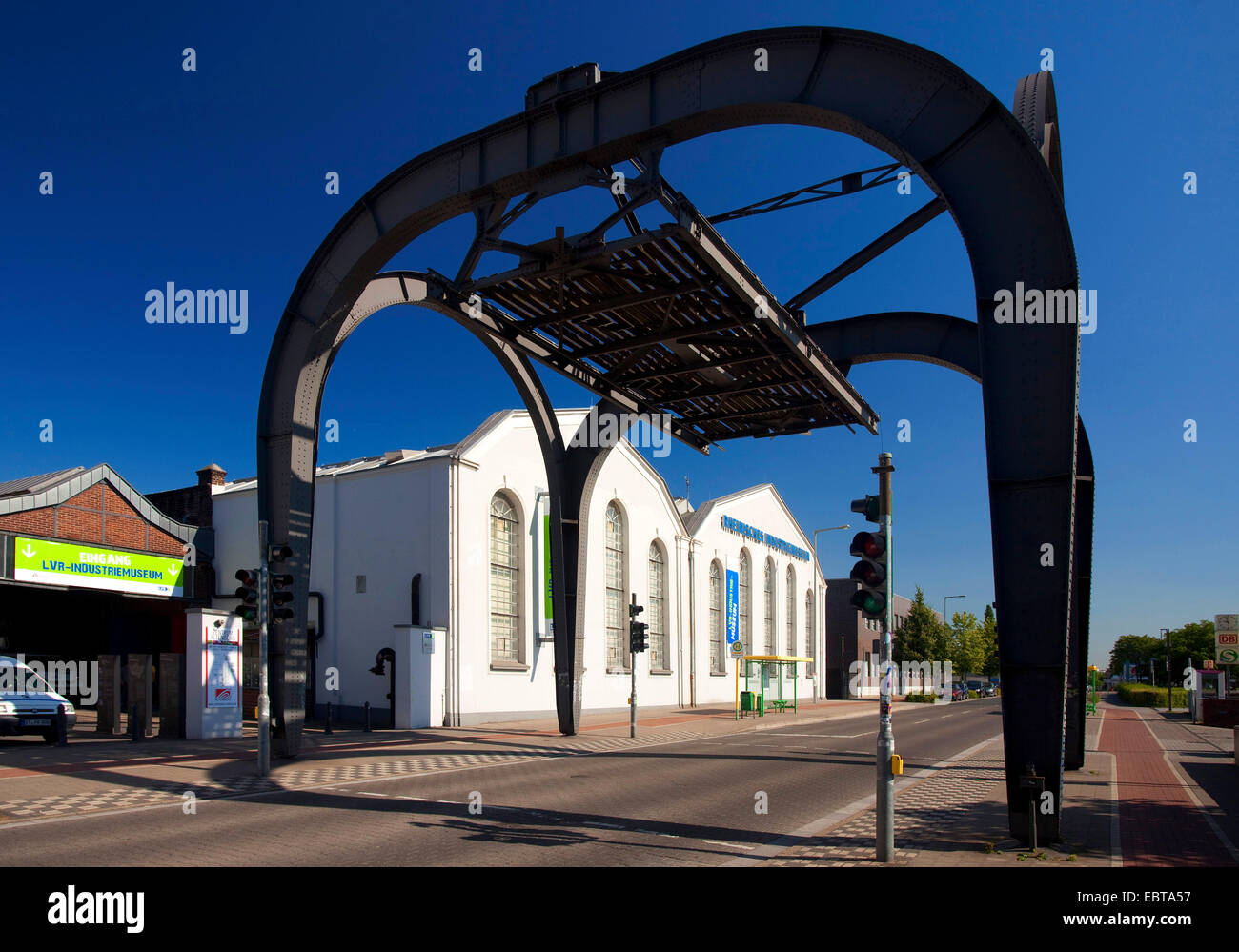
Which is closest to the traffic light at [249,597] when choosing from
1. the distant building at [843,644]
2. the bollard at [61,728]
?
the bollard at [61,728]

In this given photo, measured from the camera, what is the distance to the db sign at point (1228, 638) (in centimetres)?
2830

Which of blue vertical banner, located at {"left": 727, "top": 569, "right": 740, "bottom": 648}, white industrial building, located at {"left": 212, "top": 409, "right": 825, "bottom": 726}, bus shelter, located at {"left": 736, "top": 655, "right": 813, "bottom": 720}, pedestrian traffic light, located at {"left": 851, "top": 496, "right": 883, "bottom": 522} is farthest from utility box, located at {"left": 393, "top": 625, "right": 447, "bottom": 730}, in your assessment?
blue vertical banner, located at {"left": 727, "top": 569, "right": 740, "bottom": 648}

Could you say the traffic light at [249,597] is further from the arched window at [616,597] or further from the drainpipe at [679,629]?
the drainpipe at [679,629]

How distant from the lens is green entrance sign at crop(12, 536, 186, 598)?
25.0 meters

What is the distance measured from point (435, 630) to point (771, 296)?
582 inches

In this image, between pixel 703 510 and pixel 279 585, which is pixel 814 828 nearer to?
pixel 279 585

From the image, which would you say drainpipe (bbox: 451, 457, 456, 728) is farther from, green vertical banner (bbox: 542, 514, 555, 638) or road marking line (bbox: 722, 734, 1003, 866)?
road marking line (bbox: 722, 734, 1003, 866)

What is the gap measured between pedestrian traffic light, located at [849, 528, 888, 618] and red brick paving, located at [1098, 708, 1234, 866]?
2.91 metres

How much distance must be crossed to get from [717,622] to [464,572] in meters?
19.1

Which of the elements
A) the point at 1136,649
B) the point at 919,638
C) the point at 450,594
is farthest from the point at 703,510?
the point at 1136,649

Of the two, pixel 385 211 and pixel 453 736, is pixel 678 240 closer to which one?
pixel 385 211

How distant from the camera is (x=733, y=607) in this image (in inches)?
1735
